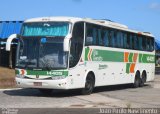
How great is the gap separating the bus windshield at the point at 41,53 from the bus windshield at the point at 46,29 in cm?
28

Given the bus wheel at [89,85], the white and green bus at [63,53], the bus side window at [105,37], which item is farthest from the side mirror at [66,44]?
the bus side window at [105,37]

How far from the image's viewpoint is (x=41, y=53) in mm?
20469

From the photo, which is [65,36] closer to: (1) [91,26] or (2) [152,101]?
(1) [91,26]

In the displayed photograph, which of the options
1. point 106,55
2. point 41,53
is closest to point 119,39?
point 106,55

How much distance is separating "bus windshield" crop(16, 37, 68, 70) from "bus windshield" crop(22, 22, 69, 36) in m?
0.28

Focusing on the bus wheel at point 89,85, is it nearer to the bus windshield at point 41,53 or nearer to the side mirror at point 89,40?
the side mirror at point 89,40

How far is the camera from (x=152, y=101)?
2003cm

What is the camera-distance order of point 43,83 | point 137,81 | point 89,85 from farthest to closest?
point 137,81
point 89,85
point 43,83

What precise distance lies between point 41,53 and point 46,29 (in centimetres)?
119

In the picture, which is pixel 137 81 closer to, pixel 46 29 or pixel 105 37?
pixel 105 37

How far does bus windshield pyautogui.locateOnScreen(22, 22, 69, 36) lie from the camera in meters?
Result: 20.7

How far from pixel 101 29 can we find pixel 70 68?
4068 millimetres

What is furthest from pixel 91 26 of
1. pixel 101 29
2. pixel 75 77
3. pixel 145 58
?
pixel 145 58

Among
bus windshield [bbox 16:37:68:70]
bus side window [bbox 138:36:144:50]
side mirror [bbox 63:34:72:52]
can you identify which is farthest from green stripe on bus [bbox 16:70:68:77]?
bus side window [bbox 138:36:144:50]
